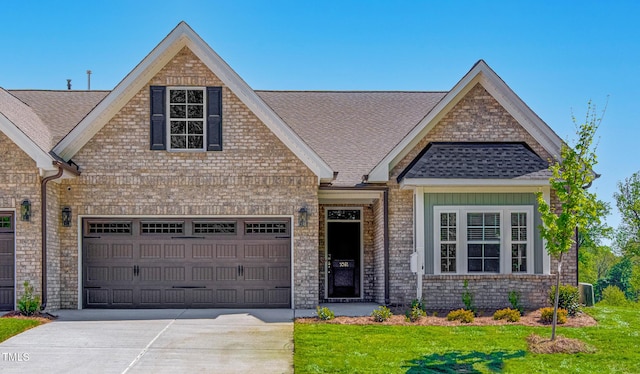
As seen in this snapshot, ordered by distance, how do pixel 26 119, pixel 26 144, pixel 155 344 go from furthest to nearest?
pixel 26 119 < pixel 26 144 < pixel 155 344

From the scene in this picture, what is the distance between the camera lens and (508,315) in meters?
14.8

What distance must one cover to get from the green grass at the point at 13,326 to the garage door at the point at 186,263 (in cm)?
237

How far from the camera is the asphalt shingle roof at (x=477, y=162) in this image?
1599cm

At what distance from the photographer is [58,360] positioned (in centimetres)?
1095

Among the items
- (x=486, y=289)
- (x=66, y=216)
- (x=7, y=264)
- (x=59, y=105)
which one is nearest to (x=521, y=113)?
(x=486, y=289)

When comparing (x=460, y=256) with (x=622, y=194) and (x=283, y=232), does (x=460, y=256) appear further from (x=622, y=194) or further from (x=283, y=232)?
(x=622, y=194)

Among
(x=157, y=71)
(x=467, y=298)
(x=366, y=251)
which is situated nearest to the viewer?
(x=467, y=298)

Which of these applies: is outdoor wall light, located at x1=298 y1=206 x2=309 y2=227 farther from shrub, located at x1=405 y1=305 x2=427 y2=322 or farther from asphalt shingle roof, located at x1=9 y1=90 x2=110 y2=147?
asphalt shingle roof, located at x1=9 y1=90 x2=110 y2=147

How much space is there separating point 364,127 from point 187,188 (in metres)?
5.65

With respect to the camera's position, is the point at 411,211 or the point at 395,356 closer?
the point at 395,356

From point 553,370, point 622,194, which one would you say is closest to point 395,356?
point 553,370

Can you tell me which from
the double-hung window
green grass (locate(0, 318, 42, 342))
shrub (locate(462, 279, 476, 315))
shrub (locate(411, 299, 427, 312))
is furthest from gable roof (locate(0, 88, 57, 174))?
shrub (locate(462, 279, 476, 315))

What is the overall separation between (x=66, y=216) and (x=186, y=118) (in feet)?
10.9

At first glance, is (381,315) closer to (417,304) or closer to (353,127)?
(417,304)
